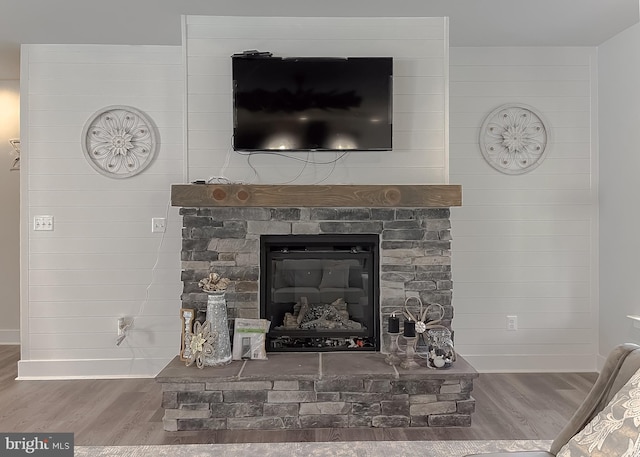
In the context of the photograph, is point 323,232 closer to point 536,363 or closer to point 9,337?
point 536,363

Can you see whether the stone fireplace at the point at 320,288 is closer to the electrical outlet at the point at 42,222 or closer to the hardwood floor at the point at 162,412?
the hardwood floor at the point at 162,412

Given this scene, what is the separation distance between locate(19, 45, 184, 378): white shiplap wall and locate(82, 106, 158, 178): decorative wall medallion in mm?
60

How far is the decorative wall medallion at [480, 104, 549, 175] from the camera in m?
3.96

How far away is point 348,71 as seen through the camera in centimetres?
329

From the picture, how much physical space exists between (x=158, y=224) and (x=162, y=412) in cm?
141

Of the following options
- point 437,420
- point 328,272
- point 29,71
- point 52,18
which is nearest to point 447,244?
point 328,272

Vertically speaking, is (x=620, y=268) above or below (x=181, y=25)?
below

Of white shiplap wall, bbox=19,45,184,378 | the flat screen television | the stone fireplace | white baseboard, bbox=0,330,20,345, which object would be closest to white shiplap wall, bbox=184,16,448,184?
the flat screen television

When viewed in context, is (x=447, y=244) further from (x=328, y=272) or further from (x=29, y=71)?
(x=29, y=71)

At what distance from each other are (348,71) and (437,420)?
223cm

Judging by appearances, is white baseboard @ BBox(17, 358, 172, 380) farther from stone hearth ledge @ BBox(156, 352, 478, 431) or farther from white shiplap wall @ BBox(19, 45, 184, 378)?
stone hearth ledge @ BBox(156, 352, 478, 431)

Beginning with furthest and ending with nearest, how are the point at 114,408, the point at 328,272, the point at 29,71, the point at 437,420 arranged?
the point at 29,71, the point at 328,272, the point at 114,408, the point at 437,420

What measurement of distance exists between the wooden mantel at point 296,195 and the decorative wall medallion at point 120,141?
0.85m

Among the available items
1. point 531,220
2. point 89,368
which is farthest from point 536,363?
point 89,368
